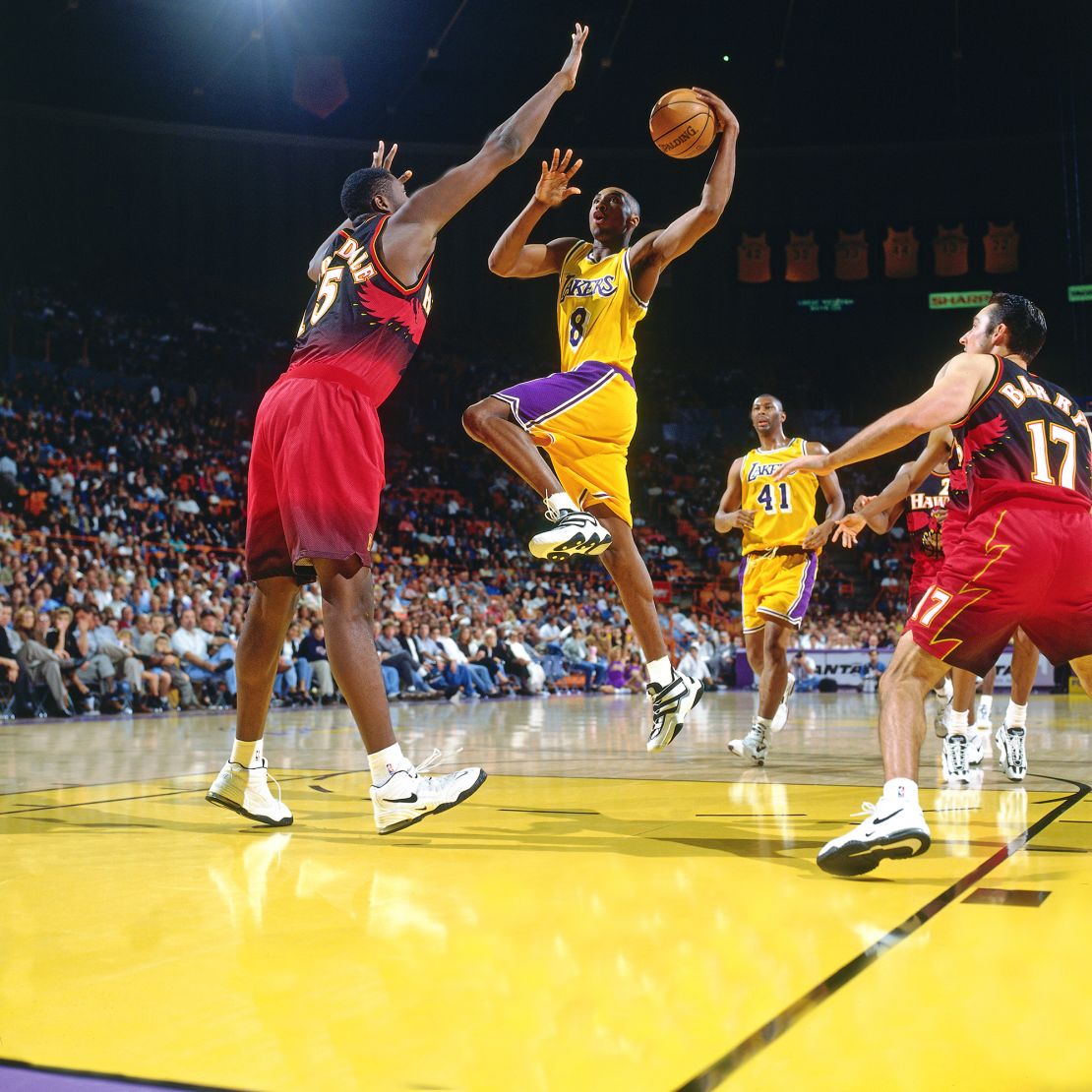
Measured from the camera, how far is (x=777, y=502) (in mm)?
7359

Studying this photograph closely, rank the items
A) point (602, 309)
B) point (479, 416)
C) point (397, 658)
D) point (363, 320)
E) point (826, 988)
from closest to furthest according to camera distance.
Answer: point (826, 988), point (363, 320), point (479, 416), point (602, 309), point (397, 658)

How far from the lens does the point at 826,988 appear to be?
1.96m

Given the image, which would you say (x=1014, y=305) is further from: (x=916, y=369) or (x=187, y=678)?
(x=916, y=369)

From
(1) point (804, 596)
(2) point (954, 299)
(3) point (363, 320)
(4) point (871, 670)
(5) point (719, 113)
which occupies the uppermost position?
(2) point (954, 299)

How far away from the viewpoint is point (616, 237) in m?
5.17

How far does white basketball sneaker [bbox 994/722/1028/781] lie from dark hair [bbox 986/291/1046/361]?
2595 millimetres

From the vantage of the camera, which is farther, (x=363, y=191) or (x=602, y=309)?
(x=602, y=309)

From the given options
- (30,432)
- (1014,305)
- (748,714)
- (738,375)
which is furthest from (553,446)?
(738,375)

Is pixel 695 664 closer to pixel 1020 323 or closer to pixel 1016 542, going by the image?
pixel 1020 323

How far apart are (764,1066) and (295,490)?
2.49 m

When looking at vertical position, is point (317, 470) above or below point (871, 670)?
above

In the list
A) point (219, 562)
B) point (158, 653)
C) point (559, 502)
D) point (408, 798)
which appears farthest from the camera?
point (219, 562)

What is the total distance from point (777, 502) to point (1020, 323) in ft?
12.6

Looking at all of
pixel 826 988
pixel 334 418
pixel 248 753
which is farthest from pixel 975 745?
pixel 826 988
